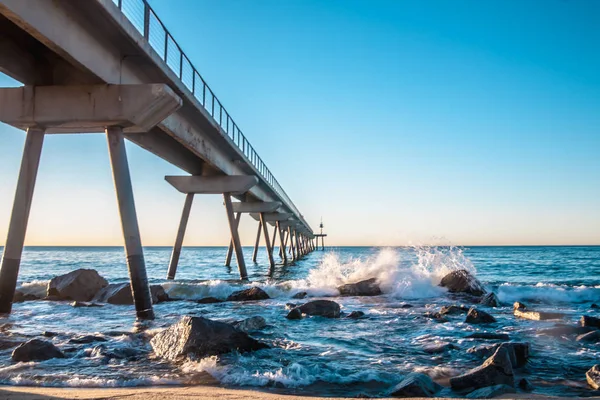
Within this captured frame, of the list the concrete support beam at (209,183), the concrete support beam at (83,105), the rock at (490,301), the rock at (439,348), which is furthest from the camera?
the concrete support beam at (209,183)

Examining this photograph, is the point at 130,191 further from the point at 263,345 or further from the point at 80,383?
the point at 80,383

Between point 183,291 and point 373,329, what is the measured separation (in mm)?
10266

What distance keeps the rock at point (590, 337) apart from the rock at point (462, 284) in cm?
886

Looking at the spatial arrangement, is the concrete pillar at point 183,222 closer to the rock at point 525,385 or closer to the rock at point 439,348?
the rock at point 439,348

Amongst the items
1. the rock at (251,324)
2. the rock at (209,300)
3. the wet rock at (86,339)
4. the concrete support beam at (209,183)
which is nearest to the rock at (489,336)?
the rock at (251,324)

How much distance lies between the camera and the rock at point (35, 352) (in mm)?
6922

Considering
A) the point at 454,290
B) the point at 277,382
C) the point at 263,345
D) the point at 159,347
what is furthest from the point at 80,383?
the point at 454,290

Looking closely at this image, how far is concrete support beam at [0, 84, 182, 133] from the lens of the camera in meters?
11.6

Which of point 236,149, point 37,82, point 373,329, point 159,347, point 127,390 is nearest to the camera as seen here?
point 127,390

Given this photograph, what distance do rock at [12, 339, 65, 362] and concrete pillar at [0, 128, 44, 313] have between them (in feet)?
17.9

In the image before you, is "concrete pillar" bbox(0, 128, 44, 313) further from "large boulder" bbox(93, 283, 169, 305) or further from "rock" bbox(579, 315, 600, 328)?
"rock" bbox(579, 315, 600, 328)

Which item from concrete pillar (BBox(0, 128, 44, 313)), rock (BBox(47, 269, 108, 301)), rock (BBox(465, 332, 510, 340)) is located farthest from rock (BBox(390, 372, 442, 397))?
rock (BBox(47, 269, 108, 301))

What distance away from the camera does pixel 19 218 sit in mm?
11977

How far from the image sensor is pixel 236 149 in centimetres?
2378
